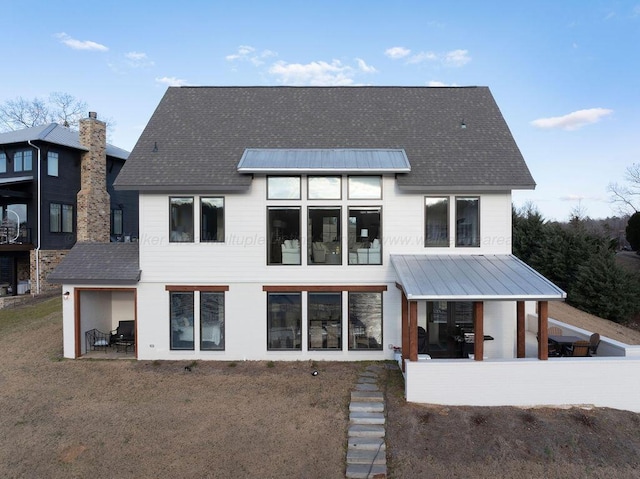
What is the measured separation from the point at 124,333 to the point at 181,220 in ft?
15.1

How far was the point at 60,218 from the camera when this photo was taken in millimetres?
22859

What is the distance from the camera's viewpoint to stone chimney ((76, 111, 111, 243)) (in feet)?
76.4

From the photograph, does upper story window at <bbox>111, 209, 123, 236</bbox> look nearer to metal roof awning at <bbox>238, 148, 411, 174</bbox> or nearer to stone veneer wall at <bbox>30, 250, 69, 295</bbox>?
stone veneer wall at <bbox>30, 250, 69, 295</bbox>

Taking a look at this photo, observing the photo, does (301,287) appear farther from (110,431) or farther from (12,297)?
(12,297)

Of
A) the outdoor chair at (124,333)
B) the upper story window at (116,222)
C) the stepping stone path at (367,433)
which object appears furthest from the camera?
the upper story window at (116,222)

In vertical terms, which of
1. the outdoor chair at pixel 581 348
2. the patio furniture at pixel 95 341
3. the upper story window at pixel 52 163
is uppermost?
the upper story window at pixel 52 163

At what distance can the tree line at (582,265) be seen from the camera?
2083 centimetres

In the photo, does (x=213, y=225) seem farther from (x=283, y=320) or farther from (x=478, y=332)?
(x=478, y=332)

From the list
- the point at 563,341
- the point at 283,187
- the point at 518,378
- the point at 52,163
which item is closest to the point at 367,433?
the point at 518,378

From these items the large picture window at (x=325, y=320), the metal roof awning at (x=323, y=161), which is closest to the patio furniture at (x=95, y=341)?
the large picture window at (x=325, y=320)

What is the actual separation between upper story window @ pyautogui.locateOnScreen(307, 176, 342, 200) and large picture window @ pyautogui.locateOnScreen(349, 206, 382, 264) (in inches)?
29.2

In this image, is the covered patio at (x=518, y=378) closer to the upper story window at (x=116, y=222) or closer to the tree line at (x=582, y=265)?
the tree line at (x=582, y=265)

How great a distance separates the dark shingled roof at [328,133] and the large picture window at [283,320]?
3783 millimetres

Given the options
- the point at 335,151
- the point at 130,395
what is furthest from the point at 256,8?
the point at 130,395
